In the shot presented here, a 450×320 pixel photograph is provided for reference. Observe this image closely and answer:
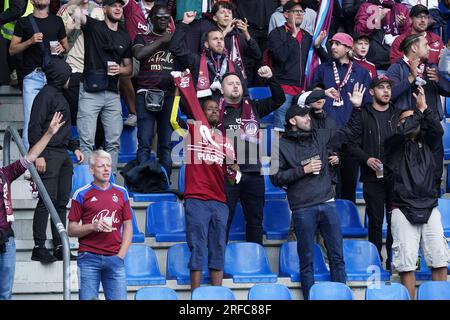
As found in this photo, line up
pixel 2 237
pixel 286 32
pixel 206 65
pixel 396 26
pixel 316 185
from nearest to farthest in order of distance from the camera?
1. pixel 2 237
2. pixel 316 185
3. pixel 206 65
4. pixel 286 32
5. pixel 396 26

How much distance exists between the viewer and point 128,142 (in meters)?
13.7

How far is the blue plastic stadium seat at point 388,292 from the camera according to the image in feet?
36.5

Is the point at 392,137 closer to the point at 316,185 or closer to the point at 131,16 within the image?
the point at 316,185

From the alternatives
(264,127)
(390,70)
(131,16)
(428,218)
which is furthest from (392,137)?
(131,16)

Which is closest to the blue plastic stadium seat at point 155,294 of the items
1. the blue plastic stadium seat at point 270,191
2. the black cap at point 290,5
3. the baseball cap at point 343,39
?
the blue plastic stadium seat at point 270,191

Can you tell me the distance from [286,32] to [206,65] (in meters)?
1.60

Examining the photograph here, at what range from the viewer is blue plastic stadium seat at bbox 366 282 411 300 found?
11.1 meters

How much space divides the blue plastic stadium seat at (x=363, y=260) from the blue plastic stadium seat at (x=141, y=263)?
1.80m

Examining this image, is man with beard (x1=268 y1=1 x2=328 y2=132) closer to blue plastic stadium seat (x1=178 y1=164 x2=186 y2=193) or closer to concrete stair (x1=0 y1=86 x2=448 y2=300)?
blue plastic stadium seat (x1=178 y1=164 x2=186 y2=193)

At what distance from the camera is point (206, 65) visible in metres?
12.7

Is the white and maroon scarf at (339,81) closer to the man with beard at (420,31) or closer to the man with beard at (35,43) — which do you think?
the man with beard at (420,31)

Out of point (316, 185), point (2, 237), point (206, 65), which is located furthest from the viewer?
point (206, 65)

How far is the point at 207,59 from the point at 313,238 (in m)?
2.22

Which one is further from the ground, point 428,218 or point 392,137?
point 392,137
